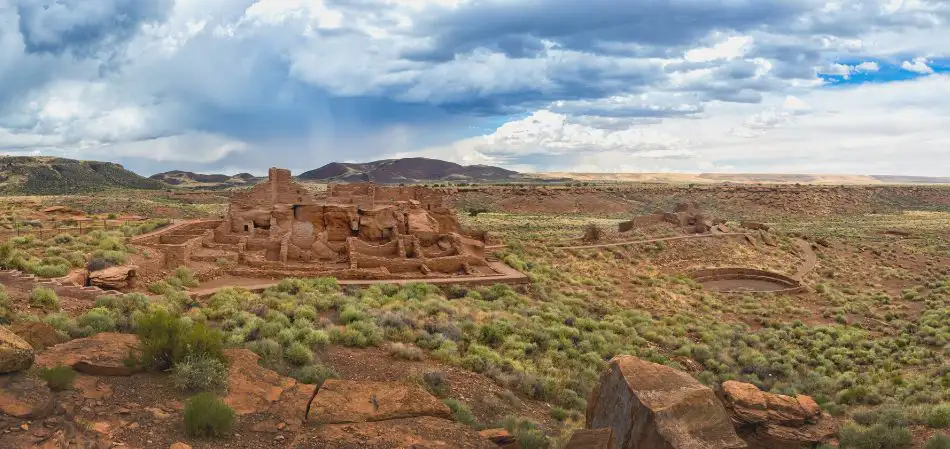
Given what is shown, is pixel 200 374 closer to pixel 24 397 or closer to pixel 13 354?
pixel 24 397

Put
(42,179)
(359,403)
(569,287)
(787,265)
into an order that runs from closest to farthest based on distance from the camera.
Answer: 1. (359,403)
2. (569,287)
3. (787,265)
4. (42,179)

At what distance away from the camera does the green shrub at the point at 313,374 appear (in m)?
10.1

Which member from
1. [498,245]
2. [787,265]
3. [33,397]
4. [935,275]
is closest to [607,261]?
[498,245]

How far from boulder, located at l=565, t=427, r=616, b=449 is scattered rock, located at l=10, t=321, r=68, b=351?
25.6ft

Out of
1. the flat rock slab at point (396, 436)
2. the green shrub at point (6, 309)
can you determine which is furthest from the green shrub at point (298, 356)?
the green shrub at point (6, 309)

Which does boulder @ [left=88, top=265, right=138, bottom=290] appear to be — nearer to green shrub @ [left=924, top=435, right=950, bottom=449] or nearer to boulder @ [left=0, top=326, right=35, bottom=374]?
boulder @ [left=0, top=326, right=35, bottom=374]

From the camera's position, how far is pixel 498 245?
30.5 metres

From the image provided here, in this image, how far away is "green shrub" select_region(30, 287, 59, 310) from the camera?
12.1 meters

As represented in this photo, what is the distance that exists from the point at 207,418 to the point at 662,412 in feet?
18.3

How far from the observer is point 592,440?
22.9 ft

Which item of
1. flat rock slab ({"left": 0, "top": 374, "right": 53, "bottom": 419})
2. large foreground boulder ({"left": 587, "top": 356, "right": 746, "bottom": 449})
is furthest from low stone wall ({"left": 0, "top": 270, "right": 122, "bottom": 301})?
large foreground boulder ({"left": 587, "top": 356, "right": 746, "bottom": 449})

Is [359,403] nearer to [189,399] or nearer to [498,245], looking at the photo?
[189,399]

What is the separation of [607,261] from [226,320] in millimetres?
21457

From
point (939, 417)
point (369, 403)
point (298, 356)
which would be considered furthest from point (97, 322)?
point (939, 417)
